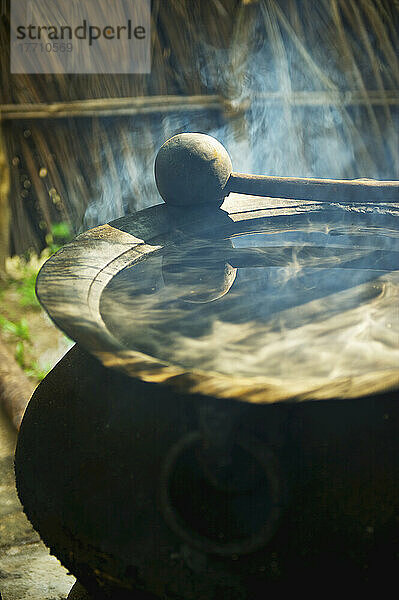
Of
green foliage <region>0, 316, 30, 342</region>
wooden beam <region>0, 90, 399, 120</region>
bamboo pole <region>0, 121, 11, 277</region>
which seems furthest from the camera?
bamboo pole <region>0, 121, 11, 277</region>

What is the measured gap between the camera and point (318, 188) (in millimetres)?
2084

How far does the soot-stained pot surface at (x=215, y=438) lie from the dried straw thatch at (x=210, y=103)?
3220mm

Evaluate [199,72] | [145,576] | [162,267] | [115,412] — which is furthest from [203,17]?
[145,576]

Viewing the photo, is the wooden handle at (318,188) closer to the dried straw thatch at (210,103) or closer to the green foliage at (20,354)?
the green foliage at (20,354)

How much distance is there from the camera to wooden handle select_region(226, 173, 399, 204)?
205cm

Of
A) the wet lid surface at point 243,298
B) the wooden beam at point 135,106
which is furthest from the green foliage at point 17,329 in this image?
the wet lid surface at point 243,298

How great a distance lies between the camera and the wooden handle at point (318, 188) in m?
2.05

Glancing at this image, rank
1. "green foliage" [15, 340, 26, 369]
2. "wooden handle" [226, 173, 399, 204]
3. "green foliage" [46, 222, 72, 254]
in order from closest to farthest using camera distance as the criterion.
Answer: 1. "wooden handle" [226, 173, 399, 204]
2. "green foliage" [15, 340, 26, 369]
3. "green foliage" [46, 222, 72, 254]

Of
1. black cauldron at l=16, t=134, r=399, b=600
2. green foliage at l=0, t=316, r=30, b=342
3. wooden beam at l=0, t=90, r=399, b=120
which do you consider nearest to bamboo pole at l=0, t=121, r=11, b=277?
wooden beam at l=0, t=90, r=399, b=120

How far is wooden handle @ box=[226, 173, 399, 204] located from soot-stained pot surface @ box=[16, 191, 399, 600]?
1.91 ft

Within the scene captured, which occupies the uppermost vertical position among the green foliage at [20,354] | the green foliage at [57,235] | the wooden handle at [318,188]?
the wooden handle at [318,188]

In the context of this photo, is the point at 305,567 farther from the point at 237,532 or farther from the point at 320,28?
the point at 320,28

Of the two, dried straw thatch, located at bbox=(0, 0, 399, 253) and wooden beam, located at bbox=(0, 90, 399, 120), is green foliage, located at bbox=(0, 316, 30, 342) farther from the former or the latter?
wooden beam, located at bbox=(0, 90, 399, 120)

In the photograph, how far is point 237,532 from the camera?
48.3 inches
